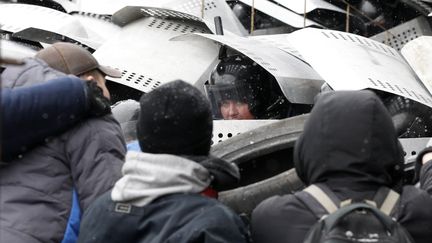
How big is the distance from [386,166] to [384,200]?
0.33 ft

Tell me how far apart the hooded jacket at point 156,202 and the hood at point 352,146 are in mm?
324

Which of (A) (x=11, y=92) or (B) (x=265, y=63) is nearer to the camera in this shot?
(A) (x=11, y=92)

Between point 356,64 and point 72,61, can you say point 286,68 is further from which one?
point 72,61

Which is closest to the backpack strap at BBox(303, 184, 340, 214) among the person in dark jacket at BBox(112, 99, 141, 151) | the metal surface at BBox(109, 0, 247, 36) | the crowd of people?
the crowd of people

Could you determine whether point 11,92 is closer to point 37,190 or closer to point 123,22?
point 37,190

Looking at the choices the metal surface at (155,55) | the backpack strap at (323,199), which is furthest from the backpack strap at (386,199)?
the metal surface at (155,55)

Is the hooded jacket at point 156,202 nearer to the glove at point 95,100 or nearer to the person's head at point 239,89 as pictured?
the glove at point 95,100

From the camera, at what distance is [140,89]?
291 inches

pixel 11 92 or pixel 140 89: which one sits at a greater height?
pixel 11 92

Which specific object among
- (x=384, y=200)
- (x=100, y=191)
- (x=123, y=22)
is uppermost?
(x=384, y=200)

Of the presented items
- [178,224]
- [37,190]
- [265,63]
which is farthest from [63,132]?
[265,63]

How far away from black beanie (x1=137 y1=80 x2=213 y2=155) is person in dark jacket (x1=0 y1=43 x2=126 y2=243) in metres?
0.41

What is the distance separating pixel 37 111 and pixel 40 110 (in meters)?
0.01

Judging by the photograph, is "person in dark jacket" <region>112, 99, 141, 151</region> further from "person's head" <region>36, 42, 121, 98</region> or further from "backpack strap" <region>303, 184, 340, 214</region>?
"backpack strap" <region>303, 184, 340, 214</region>
